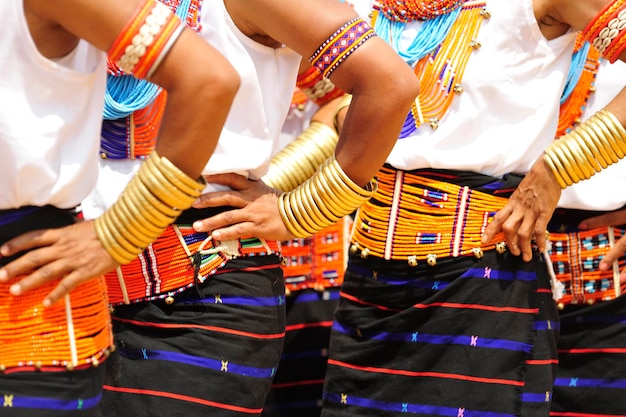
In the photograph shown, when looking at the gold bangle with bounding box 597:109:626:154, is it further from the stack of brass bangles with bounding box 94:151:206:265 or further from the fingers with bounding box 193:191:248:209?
the stack of brass bangles with bounding box 94:151:206:265

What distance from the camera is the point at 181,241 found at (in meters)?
2.54

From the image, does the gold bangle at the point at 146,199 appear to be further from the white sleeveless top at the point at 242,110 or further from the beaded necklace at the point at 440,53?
the beaded necklace at the point at 440,53

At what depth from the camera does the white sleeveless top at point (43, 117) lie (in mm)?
1957

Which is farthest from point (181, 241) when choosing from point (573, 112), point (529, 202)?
point (573, 112)

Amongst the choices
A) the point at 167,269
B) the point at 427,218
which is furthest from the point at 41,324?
the point at 427,218

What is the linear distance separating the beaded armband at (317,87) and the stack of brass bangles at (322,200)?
2.93 ft

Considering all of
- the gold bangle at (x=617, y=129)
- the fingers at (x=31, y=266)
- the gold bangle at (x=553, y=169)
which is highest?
the gold bangle at (x=617, y=129)

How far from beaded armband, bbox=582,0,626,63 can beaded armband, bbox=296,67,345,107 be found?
3.39ft

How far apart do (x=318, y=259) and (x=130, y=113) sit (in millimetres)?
1293

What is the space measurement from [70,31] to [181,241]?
0.74m

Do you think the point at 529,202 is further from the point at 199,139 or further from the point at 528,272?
the point at 199,139

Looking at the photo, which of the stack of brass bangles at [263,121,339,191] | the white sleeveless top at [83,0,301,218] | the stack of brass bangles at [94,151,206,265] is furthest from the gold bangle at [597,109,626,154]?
the stack of brass bangles at [94,151,206,265]

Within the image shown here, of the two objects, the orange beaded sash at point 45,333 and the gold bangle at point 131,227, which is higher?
the gold bangle at point 131,227

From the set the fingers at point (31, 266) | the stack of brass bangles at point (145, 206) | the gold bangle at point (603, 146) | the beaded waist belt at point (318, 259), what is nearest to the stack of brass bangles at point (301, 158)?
the beaded waist belt at point (318, 259)
